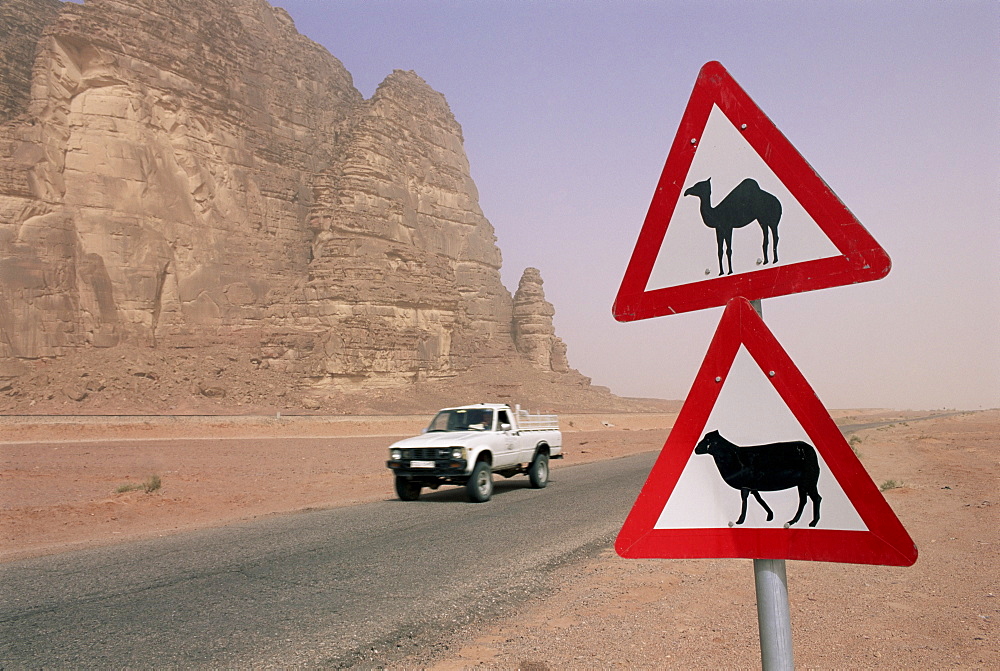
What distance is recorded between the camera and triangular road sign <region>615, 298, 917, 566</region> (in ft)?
6.56

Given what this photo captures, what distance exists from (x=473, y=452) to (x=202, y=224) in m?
57.8

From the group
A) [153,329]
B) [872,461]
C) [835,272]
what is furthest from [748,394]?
[153,329]

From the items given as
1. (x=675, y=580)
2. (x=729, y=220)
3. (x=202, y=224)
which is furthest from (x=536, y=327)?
(x=729, y=220)

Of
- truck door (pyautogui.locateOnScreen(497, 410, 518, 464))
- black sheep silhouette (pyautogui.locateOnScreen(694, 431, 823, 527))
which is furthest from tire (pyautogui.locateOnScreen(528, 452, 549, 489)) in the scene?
black sheep silhouette (pyautogui.locateOnScreen(694, 431, 823, 527))

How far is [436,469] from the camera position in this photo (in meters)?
13.1

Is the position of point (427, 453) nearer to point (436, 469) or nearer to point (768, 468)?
point (436, 469)

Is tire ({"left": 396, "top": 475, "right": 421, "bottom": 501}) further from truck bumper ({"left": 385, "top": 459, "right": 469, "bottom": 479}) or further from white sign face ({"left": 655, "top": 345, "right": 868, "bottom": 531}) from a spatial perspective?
white sign face ({"left": 655, "top": 345, "right": 868, "bottom": 531})

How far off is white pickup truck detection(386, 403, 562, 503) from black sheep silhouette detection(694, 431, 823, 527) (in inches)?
435

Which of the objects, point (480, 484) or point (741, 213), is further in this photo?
point (480, 484)

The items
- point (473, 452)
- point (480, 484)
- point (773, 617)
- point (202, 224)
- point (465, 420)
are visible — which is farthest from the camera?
point (202, 224)

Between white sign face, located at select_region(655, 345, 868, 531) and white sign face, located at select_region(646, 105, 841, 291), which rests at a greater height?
white sign face, located at select_region(646, 105, 841, 291)

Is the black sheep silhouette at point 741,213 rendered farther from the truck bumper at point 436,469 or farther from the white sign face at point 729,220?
the truck bumper at point 436,469

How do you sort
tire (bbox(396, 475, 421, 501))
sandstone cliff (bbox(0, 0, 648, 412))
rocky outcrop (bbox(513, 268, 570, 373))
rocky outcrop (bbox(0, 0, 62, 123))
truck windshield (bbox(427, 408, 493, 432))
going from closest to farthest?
tire (bbox(396, 475, 421, 501)), truck windshield (bbox(427, 408, 493, 432)), sandstone cliff (bbox(0, 0, 648, 412)), rocky outcrop (bbox(0, 0, 62, 123)), rocky outcrop (bbox(513, 268, 570, 373))

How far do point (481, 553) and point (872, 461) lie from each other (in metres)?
16.7
